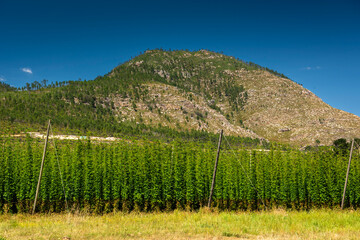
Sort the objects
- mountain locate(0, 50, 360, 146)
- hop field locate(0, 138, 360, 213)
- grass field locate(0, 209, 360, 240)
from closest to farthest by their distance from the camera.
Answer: grass field locate(0, 209, 360, 240) → hop field locate(0, 138, 360, 213) → mountain locate(0, 50, 360, 146)

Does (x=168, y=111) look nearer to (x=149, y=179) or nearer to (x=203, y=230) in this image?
(x=149, y=179)

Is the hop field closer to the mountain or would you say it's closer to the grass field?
the grass field

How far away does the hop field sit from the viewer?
16453 millimetres

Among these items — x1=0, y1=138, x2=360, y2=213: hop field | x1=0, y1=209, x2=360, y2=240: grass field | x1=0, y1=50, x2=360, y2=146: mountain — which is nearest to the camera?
x1=0, y1=209, x2=360, y2=240: grass field

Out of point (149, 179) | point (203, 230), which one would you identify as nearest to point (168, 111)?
point (149, 179)

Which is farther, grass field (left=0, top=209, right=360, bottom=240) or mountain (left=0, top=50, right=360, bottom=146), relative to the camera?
mountain (left=0, top=50, right=360, bottom=146)

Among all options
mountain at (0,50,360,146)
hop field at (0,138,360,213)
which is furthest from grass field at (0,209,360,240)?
mountain at (0,50,360,146)

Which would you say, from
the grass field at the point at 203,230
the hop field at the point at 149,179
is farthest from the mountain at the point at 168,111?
the grass field at the point at 203,230

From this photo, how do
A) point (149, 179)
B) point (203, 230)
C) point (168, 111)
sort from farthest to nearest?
1. point (168, 111)
2. point (149, 179)
3. point (203, 230)

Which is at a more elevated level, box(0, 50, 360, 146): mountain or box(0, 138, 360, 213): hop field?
box(0, 50, 360, 146): mountain

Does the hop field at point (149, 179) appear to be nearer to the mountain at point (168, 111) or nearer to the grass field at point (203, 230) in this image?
the grass field at point (203, 230)

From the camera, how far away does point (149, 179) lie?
17078 millimetres

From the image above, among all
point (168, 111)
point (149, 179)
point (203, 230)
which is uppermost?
point (168, 111)

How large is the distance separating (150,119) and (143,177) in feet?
411
